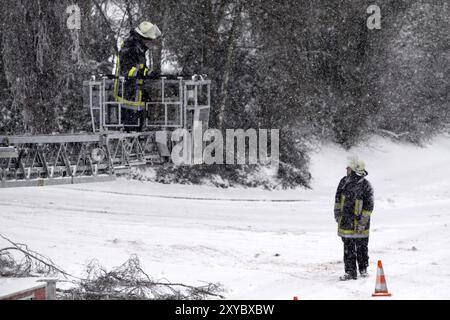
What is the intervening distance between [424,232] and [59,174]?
8.01 m

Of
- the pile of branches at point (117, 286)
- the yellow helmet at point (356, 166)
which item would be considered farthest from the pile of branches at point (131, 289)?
the yellow helmet at point (356, 166)

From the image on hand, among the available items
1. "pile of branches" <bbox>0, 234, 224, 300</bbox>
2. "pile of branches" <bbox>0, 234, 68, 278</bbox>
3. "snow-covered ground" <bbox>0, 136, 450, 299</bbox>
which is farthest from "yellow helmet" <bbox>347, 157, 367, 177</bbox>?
"pile of branches" <bbox>0, 234, 68, 278</bbox>

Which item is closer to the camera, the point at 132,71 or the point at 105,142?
the point at 105,142

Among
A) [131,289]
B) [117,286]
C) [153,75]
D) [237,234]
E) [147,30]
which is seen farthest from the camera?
[237,234]

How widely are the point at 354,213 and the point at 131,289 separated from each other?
355 centimetres

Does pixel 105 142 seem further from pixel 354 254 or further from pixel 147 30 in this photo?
pixel 354 254

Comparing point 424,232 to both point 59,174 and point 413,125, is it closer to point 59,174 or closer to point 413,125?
point 59,174

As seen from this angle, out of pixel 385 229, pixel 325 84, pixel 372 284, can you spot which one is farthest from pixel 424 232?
pixel 325 84

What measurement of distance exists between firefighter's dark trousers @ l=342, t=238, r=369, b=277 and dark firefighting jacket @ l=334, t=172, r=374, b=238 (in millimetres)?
145

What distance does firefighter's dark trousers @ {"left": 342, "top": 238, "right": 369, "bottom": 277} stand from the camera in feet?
43.1

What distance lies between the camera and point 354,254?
13.1 meters

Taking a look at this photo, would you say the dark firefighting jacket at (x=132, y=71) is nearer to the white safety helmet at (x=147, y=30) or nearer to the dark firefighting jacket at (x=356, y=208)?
the white safety helmet at (x=147, y=30)

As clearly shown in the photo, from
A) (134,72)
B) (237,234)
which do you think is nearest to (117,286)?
(134,72)

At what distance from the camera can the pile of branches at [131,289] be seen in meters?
11.9
